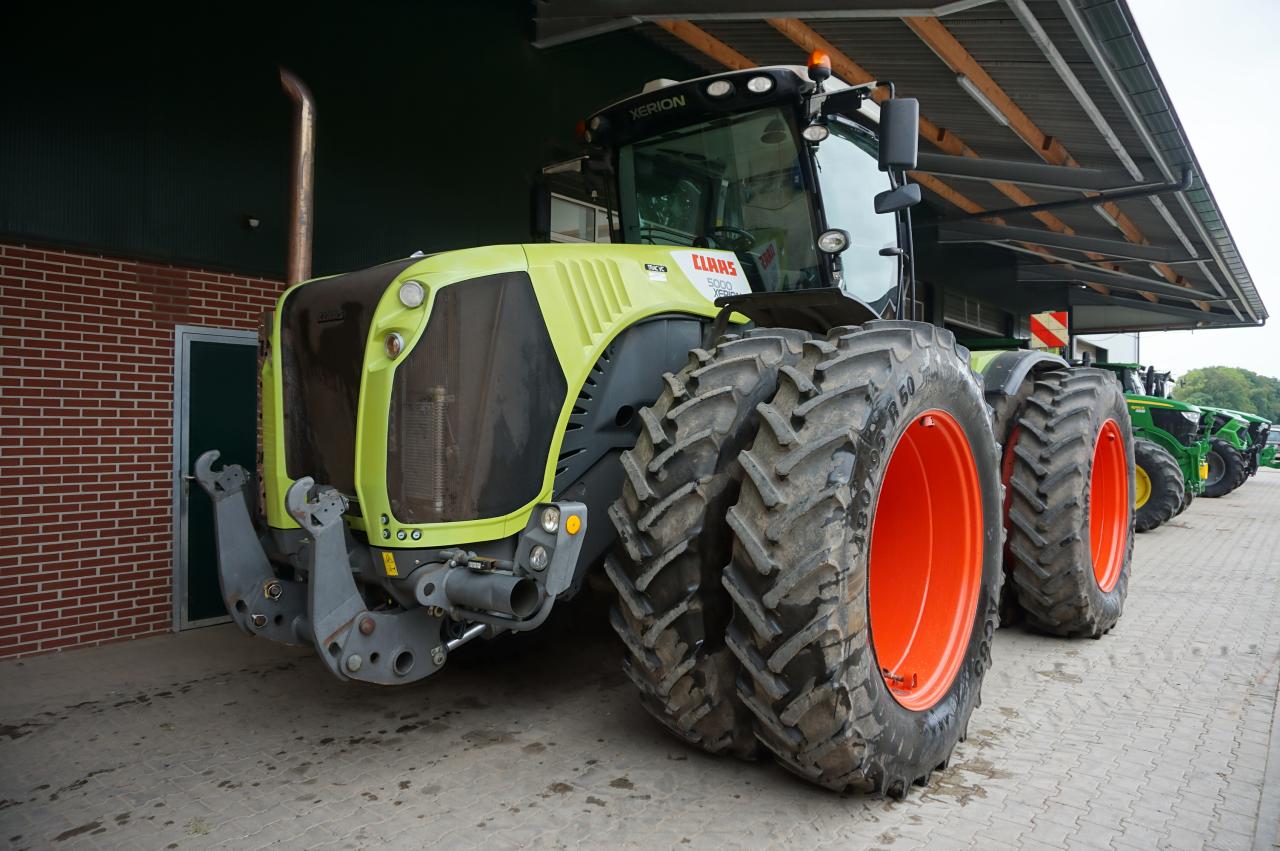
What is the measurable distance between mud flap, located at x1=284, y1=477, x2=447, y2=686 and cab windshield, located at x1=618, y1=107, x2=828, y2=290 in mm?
2079

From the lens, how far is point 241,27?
5.17m

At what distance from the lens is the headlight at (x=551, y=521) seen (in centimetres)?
292

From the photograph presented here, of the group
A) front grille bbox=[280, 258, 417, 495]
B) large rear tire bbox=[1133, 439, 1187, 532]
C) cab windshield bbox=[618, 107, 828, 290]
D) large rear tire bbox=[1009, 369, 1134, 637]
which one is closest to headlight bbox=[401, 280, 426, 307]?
front grille bbox=[280, 258, 417, 495]

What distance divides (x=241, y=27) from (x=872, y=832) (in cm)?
537

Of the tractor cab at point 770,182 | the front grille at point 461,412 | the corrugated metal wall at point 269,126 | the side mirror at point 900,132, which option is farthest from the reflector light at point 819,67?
the corrugated metal wall at point 269,126

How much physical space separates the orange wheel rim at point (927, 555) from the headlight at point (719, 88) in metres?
1.67

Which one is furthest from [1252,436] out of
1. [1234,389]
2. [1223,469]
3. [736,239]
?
[1234,389]

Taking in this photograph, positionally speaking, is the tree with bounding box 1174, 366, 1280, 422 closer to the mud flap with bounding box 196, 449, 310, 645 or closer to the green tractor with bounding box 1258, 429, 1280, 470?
the green tractor with bounding box 1258, 429, 1280, 470

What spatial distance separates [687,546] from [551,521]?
1.67ft

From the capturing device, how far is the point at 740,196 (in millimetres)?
3926

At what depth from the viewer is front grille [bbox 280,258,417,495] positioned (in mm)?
3020

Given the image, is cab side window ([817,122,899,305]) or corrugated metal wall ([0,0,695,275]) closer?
cab side window ([817,122,899,305])

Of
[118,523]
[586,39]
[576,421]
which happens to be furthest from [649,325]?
[586,39]

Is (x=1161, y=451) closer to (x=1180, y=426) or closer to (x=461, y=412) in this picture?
(x=1180, y=426)
